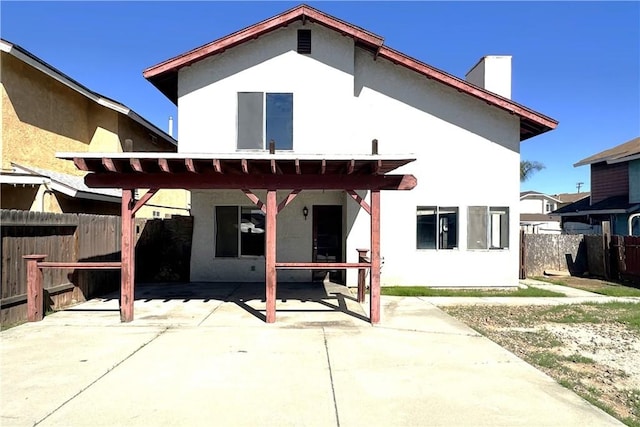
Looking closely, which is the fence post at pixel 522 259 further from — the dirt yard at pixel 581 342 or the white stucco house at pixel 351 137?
the dirt yard at pixel 581 342

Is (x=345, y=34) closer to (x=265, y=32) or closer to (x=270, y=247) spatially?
(x=265, y=32)

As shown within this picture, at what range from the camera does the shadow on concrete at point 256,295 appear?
29.4 ft

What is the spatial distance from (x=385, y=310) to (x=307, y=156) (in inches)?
151

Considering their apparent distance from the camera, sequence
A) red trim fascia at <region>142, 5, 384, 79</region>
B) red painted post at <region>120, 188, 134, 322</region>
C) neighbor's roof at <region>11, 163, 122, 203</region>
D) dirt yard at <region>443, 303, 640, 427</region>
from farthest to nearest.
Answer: neighbor's roof at <region>11, 163, 122, 203</region> < red trim fascia at <region>142, 5, 384, 79</region> < red painted post at <region>120, 188, 134, 322</region> < dirt yard at <region>443, 303, 640, 427</region>

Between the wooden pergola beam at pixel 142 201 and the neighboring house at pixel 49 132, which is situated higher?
the neighboring house at pixel 49 132

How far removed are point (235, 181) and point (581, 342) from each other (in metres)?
6.52

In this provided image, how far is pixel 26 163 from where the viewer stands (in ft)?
39.3

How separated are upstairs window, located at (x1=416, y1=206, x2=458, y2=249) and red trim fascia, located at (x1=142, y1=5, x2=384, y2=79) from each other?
15.9ft

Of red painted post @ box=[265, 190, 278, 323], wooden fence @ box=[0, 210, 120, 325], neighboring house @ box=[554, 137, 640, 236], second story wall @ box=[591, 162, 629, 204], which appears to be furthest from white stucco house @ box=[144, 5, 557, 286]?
second story wall @ box=[591, 162, 629, 204]

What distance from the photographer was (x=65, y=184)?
11.4m

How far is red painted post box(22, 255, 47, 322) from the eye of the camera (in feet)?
24.1

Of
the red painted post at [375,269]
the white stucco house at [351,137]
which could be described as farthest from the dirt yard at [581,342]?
the white stucco house at [351,137]

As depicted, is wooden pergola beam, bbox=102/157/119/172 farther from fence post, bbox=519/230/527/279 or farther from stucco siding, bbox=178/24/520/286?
fence post, bbox=519/230/527/279

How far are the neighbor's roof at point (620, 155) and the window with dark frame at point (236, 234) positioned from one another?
59.2ft
